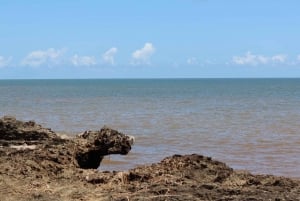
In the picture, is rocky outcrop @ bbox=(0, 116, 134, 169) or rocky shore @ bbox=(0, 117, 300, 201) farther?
rocky outcrop @ bbox=(0, 116, 134, 169)

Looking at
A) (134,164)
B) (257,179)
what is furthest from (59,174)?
(134,164)

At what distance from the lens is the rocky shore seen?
6562 mm

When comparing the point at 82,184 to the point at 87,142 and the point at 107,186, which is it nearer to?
the point at 107,186

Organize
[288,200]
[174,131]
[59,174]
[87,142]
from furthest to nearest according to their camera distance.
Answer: [174,131] → [87,142] → [59,174] → [288,200]

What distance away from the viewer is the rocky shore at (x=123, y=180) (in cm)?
656

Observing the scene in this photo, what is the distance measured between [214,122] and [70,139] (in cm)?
1577

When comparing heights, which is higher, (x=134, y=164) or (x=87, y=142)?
(x=87, y=142)

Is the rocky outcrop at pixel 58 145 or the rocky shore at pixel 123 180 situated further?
the rocky outcrop at pixel 58 145

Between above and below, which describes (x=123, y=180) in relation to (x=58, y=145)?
below

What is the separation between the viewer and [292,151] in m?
15.5

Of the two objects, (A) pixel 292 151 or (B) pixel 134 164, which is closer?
(B) pixel 134 164

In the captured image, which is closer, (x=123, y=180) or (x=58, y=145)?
(x=123, y=180)

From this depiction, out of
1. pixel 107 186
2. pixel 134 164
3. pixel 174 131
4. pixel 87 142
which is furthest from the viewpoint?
pixel 174 131

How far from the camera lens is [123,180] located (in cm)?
746
